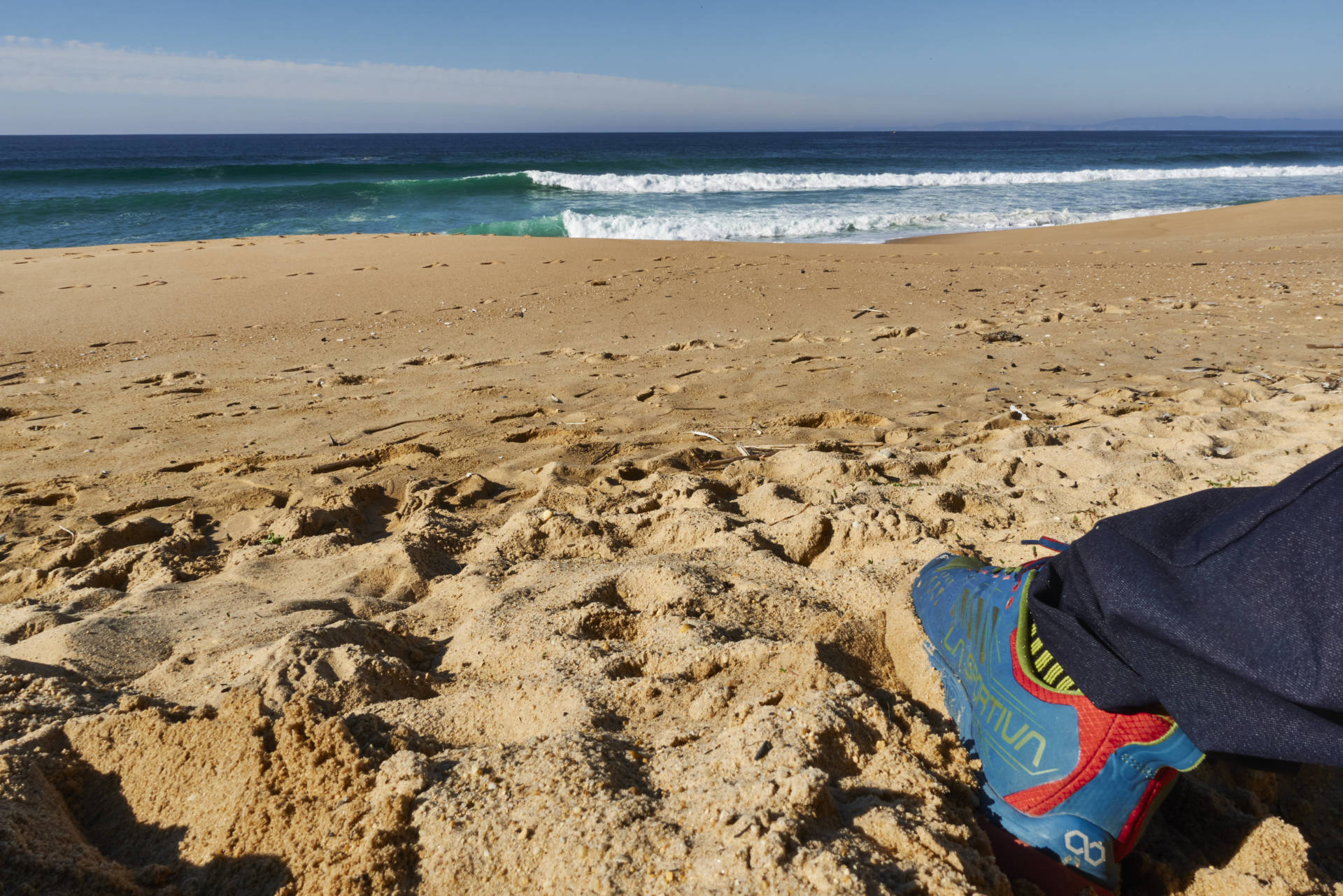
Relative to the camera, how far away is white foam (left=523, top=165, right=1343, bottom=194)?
70.1 feet

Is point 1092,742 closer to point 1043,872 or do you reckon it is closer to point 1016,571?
point 1043,872

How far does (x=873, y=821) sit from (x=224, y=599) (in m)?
1.81

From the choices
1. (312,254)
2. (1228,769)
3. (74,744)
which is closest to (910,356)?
(1228,769)

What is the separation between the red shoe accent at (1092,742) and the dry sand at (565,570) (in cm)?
12

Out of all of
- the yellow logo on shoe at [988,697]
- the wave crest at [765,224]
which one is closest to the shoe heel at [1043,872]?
the yellow logo on shoe at [988,697]

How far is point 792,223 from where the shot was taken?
13867 mm

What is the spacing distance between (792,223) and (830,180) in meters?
10.3

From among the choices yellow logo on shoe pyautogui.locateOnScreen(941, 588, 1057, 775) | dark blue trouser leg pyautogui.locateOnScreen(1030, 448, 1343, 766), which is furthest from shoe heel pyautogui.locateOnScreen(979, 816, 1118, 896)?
Answer: dark blue trouser leg pyautogui.locateOnScreen(1030, 448, 1343, 766)

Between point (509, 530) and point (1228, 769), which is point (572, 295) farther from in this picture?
point (1228, 769)

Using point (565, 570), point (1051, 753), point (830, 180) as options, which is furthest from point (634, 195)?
point (1051, 753)

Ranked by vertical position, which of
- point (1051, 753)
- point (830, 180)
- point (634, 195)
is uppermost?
point (830, 180)

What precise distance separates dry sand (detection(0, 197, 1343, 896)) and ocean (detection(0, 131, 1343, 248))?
29.0 ft

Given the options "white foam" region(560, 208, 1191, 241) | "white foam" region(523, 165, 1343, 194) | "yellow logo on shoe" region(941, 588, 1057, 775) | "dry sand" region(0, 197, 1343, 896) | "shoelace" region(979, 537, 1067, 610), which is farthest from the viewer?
"white foam" region(523, 165, 1343, 194)

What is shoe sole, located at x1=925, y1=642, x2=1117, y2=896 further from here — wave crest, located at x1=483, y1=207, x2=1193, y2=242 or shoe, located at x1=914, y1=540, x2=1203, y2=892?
wave crest, located at x1=483, y1=207, x2=1193, y2=242
